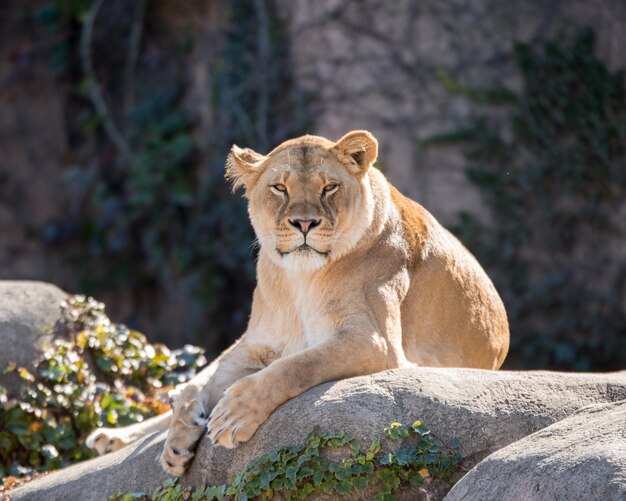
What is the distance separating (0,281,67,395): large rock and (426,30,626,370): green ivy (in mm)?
5017

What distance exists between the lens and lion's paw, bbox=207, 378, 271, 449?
15.0 ft

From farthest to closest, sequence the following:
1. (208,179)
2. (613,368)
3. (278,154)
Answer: (208,179) → (613,368) → (278,154)

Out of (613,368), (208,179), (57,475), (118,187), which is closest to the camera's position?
(57,475)

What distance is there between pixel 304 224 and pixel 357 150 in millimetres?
502

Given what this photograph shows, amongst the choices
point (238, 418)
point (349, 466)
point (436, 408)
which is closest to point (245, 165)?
point (238, 418)

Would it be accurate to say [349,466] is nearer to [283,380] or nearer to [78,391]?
[283,380]

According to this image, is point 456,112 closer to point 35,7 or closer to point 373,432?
point 35,7

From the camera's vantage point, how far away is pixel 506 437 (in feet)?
14.5

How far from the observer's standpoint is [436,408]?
14.6 ft

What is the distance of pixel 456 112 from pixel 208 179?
3.05m

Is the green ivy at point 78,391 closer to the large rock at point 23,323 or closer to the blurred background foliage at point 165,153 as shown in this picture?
the large rock at point 23,323

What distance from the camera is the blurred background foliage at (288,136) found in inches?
427

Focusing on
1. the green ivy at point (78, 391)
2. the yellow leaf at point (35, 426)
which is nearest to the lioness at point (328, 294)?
the green ivy at point (78, 391)

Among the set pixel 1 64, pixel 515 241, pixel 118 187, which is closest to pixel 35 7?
pixel 1 64
